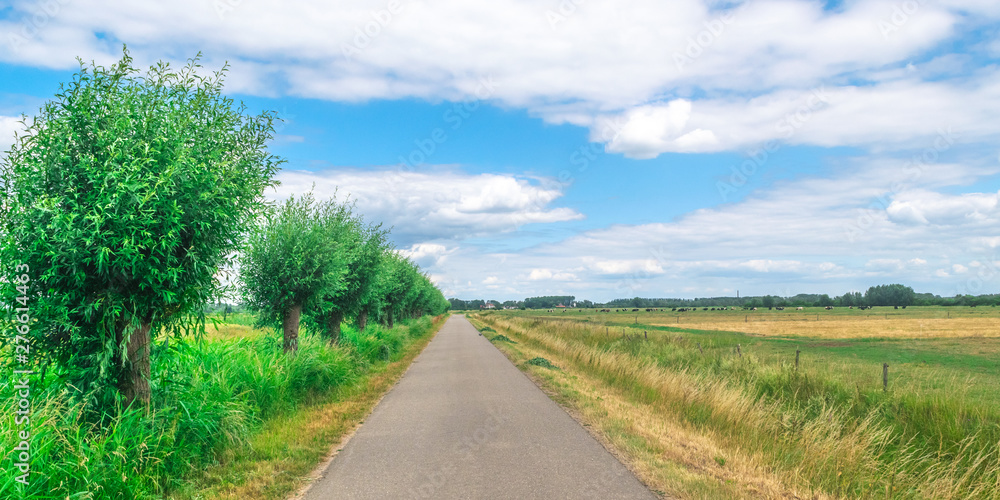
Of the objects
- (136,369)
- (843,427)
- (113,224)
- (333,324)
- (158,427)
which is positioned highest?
(113,224)

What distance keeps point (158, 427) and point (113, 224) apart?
2630 millimetres

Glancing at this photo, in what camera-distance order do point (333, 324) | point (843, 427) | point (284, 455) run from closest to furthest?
1. point (284, 455)
2. point (843, 427)
3. point (333, 324)

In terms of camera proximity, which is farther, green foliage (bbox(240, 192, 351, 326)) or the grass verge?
green foliage (bbox(240, 192, 351, 326))

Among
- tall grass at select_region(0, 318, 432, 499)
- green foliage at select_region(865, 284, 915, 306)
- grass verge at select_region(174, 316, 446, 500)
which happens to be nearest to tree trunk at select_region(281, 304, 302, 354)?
tall grass at select_region(0, 318, 432, 499)

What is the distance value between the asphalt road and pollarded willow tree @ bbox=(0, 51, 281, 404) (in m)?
3.12

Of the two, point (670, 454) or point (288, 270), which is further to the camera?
point (288, 270)

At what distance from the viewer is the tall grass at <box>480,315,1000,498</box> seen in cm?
713

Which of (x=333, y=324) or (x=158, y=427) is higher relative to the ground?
(x=333, y=324)

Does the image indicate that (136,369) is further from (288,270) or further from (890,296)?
(890,296)

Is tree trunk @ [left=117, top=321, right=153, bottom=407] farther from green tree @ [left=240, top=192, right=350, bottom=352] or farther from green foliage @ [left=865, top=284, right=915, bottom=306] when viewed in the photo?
green foliage @ [left=865, top=284, right=915, bottom=306]

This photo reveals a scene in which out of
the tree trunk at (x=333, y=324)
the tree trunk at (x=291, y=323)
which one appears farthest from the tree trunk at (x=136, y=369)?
the tree trunk at (x=333, y=324)

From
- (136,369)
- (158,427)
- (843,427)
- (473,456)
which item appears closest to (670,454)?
(473,456)

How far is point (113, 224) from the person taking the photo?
5.93 m

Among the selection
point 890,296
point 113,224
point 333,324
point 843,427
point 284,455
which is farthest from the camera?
point 890,296
